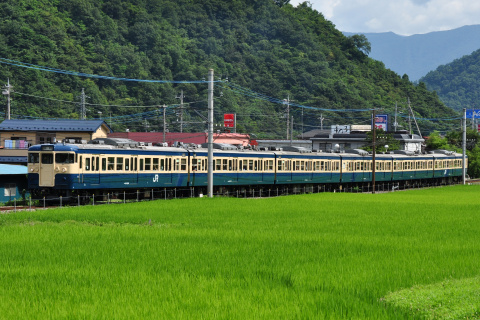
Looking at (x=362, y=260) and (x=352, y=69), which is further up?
(x=352, y=69)

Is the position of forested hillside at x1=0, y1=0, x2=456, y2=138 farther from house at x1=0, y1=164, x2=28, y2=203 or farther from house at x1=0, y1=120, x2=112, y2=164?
house at x1=0, y1=164, x2=28, y2=203

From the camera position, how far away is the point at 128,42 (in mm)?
101750

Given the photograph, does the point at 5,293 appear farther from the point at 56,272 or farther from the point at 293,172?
the point at 293,172

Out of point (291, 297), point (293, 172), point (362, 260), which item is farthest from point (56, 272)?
point (293, 172)

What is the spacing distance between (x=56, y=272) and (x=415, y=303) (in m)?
6.70

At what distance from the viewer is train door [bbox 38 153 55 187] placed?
105 feet

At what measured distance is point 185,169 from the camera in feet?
129

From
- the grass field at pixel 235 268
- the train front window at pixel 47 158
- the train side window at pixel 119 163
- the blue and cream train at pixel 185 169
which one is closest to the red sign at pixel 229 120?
the blue and cream train at pixel 185 169

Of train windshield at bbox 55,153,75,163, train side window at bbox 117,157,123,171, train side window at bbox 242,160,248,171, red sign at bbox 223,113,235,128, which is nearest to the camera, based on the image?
train windshield at bbox 55,153,75,163

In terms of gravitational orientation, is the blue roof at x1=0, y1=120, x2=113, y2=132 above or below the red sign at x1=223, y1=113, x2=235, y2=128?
below

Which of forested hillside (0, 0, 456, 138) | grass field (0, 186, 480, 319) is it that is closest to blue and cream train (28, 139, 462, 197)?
grass field (0, 186, 480, 319)

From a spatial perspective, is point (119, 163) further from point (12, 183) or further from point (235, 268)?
point (235, 268)

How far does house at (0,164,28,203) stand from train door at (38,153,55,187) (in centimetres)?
312

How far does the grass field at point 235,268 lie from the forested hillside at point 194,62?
41.3m
